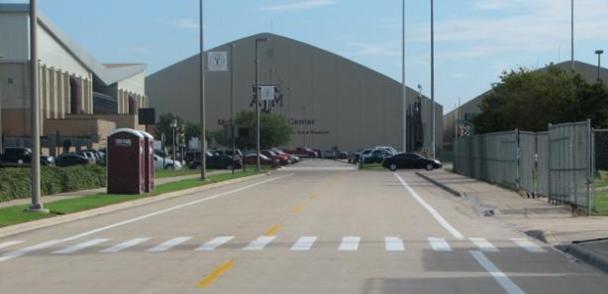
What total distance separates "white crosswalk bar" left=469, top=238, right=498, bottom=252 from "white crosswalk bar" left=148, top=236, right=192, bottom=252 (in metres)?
5.83

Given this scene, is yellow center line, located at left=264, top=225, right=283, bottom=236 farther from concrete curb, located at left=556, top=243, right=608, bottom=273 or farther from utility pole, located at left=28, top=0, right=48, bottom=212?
utility pole, located at left=28, top=0, right=48, bottom=212

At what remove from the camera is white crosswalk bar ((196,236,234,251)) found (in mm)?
15766

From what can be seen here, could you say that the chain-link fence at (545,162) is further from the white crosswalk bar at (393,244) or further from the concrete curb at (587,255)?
the white crosswalk bar at (393,244)

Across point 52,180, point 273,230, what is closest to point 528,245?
point 273,230

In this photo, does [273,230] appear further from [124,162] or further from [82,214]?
[124,162]

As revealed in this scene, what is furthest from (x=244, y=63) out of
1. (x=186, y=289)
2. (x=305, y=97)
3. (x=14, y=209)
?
(x=186, y=289)

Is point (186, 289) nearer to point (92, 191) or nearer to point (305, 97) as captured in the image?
point (92, 191)

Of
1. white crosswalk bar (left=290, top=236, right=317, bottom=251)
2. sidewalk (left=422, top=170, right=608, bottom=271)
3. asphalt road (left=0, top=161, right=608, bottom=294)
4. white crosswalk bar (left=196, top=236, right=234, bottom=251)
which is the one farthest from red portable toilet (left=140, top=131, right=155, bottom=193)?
white crosswalk bar (left=290, top=236, right=317, bottom=251)

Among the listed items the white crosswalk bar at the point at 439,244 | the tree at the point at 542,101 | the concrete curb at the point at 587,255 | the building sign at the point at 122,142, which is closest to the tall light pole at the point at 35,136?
the building sign at the point at 122,142

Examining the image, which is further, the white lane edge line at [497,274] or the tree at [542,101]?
the tree at [542,101]

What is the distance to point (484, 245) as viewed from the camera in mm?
16219

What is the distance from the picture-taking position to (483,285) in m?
11.3

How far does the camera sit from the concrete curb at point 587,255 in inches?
518

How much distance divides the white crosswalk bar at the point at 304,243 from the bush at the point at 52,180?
14.4 meters
